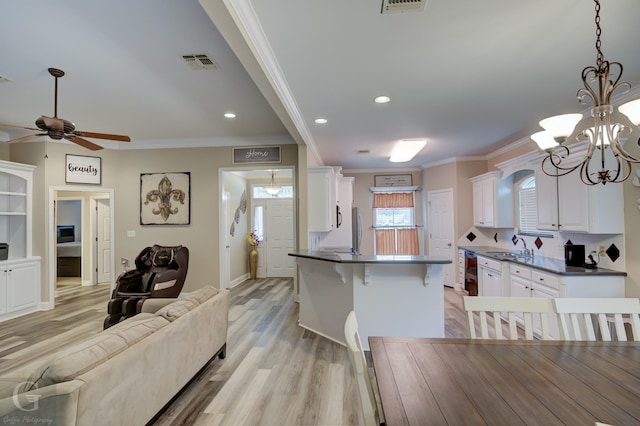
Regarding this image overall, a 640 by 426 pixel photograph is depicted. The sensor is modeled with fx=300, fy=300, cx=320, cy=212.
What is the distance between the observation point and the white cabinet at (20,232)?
15.0 feet

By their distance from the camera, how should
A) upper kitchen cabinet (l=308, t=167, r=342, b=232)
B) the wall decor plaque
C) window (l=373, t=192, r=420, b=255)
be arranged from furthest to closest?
1. window (l=373, t=192, r=420, b=255)
2. the wall decor plaque
3. upper kitchen cabinet (l=308, t=167, r=342, b=232)

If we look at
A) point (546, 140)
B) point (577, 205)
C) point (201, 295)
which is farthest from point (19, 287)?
point (577, 205)

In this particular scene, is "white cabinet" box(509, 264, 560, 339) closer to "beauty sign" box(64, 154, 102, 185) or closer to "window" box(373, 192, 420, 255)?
"window" box(373, 192, 420, 255)

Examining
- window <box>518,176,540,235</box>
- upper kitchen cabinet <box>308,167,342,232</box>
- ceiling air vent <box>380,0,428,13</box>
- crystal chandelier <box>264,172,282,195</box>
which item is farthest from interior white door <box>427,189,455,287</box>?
ceiling air vent <box>380,0,428,13</box>

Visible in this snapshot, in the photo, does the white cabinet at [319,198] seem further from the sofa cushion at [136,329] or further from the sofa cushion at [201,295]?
the sofa cushion at [136,329]

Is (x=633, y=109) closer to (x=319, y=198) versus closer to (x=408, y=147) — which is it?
(x=408, y=147)

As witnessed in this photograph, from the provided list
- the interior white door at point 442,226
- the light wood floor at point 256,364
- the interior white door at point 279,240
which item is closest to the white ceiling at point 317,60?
the interior white door at point 442,226

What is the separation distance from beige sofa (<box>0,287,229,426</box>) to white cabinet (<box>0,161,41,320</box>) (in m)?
3.91

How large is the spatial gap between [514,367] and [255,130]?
4.56 m

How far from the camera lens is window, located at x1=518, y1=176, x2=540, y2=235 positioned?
4629 mm

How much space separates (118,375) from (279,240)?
18.7ft

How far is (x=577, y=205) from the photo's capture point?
333 centimetres

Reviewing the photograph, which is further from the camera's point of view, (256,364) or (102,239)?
(102,239)

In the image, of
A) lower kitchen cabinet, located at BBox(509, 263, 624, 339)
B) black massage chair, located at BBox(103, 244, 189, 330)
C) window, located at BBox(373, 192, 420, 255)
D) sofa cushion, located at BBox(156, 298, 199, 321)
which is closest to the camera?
sofa cushion, located at BBox(156, 298, 199, 321)
